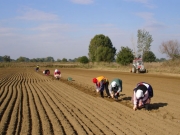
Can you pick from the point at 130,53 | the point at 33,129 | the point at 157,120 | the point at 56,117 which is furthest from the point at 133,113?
the point at 130,53

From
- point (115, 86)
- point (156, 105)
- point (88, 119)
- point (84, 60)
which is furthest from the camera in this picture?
point (84, 60)

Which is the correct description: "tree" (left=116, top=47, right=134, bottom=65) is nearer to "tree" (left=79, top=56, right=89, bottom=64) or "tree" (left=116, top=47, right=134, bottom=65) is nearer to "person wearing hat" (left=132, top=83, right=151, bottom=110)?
"person wearing hat" (left=132, top=83, right=151, bottom=110)

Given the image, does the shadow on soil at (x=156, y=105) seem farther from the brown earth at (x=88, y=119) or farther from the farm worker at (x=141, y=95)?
the farm worker at (x=141, y=95)

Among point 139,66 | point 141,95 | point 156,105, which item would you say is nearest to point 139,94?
point 141,95

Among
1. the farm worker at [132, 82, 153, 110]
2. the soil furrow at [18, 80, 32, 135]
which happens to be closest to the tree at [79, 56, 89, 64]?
the soil furrow at [18, 80, 32, 135]

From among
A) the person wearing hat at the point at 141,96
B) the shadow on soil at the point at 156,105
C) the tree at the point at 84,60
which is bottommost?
the shadow on soil at the point at 156,105

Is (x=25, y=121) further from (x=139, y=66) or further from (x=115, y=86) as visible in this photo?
(x=139, y=66)

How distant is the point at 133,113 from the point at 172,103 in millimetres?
3191

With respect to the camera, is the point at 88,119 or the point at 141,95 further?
the point at 141,95

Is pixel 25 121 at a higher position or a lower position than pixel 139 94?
lower

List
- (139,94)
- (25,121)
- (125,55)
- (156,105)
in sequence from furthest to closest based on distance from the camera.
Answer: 1. (125,55)
2. (156,105)
3. (139,94)
4. (25,121)

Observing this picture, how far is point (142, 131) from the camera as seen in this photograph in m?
7.14

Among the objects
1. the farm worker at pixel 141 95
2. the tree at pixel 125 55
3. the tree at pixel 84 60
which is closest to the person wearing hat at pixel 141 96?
the farm worker at pixel 141 95

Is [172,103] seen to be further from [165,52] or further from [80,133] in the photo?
[165,52]
